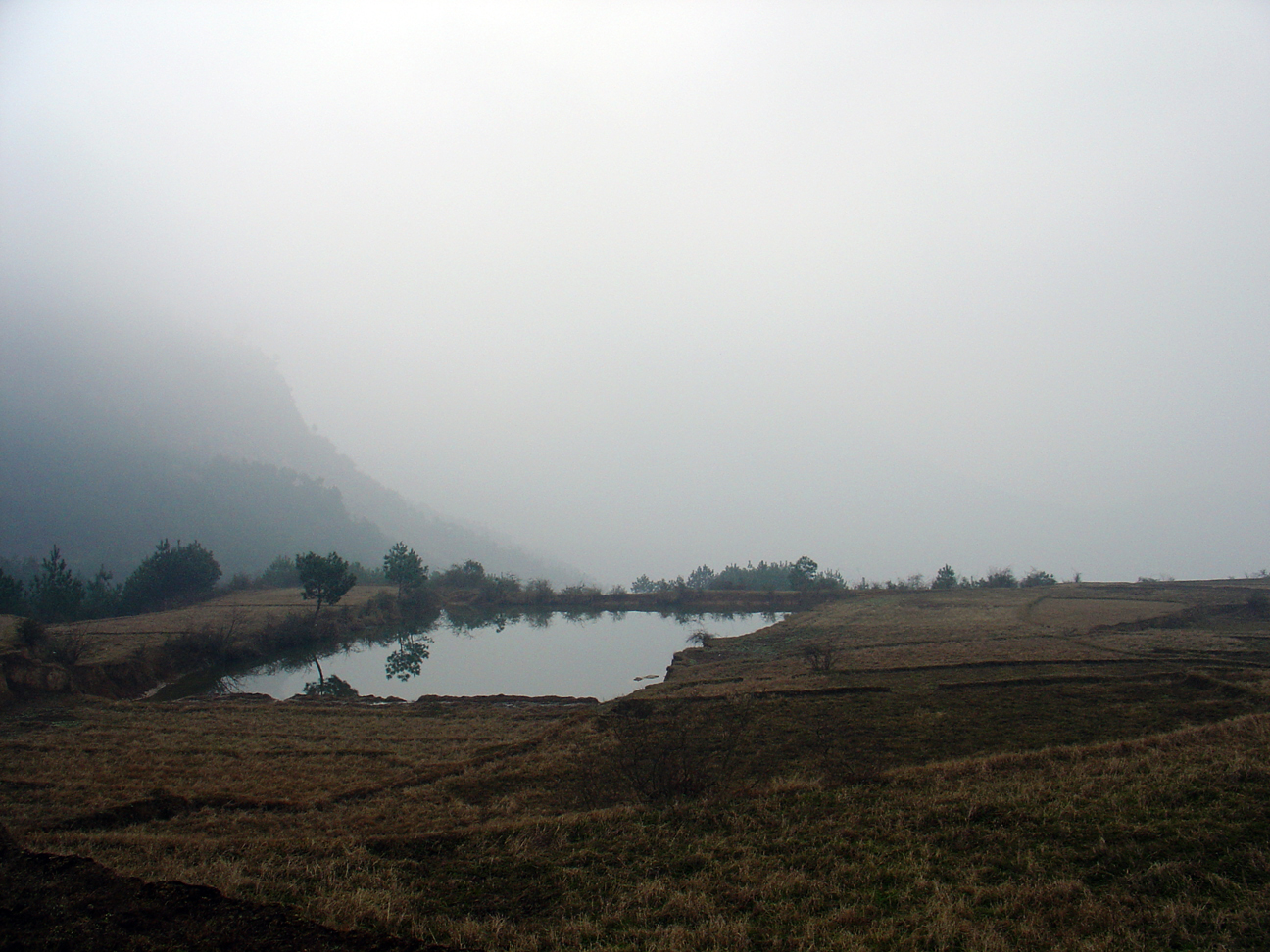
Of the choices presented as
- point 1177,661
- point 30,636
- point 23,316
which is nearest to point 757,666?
point 1177,661

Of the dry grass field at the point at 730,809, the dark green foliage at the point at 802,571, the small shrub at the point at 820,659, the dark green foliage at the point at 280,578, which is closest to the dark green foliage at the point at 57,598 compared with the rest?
the dark green foliage at the point at 280,578

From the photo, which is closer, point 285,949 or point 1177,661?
point 285,949

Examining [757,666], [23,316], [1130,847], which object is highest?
[23,316]

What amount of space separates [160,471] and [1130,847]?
158 metres

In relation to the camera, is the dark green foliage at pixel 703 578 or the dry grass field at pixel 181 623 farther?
the dark green foliage at pixel 703 578

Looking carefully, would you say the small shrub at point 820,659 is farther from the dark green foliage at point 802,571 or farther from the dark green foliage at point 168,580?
the dark green foliage at point 168,580

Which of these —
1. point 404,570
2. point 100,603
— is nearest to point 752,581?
point 404,570

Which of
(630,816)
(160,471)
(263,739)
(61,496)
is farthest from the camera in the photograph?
(160,471)

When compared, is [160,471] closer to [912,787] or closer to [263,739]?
[263,739]

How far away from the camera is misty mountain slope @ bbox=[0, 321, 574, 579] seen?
340ft

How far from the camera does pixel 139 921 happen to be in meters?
5.56

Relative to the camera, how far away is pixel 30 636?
21.8m

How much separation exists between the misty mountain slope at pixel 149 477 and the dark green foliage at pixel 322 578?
264 ft

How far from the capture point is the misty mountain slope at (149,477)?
10375cm
